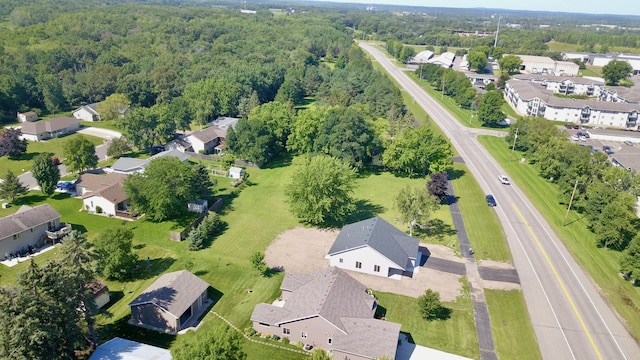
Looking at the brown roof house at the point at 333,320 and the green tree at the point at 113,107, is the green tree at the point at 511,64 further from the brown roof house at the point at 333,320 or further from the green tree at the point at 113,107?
the brown roof house at the point at 333,320

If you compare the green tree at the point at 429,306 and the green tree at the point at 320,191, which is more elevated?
the green tree at the point at 320,191

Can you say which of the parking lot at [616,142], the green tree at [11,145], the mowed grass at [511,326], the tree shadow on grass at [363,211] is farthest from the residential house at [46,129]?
the parking lot at [616,142]

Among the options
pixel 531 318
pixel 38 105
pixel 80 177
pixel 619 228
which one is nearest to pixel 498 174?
pixel 619 228

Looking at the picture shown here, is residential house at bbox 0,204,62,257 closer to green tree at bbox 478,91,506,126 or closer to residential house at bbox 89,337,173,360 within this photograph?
residential house at bbox 89,337,173,360

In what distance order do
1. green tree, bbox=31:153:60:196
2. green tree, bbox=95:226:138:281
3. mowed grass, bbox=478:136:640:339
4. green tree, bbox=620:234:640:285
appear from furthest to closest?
green tree, bbox=31:153:60:196, green tree, bbox=620:234:640:285, green tree, bbox=95:226:138:281, mowed grass, bbox=478:136:640:339

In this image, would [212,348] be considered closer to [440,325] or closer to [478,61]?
[440,325]

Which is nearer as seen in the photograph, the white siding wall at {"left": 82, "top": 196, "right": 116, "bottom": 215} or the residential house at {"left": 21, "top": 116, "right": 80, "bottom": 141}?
the white siding wall at {"left": 82, "top": 196, "right": 116, "bottom": 215}

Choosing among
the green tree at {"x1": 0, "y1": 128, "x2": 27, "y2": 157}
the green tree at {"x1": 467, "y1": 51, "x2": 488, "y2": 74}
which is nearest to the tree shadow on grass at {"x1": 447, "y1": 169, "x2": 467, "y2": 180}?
the green tree at {"x1": 0, "y1": 128, "x2": 27, "y2": 157}

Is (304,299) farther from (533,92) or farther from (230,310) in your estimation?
(533,92)
